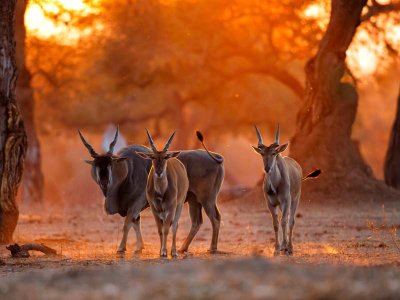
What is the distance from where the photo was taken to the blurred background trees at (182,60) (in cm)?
3388

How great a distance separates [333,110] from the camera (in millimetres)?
25625

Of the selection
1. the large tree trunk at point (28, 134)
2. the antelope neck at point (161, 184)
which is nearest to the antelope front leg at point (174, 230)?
the antelope neck at point (161, 184)

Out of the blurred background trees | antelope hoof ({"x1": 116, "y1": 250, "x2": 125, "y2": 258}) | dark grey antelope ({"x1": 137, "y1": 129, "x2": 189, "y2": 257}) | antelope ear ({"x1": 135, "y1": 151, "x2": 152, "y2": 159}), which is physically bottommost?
antelope hoof ({"x1": 116, "y1": 250, "x2": 125, "y2": 258})

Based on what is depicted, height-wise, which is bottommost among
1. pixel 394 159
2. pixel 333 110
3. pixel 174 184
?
pixel 174 184

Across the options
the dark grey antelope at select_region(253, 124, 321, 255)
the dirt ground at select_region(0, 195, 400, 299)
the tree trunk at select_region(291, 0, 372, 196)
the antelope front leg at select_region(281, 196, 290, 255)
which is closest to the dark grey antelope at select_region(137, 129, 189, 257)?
the dirt ground at select_region(0, 195, 400, 299)

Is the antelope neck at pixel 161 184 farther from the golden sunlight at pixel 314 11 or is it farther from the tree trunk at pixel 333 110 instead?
the golden sunlight at pixel 314 11

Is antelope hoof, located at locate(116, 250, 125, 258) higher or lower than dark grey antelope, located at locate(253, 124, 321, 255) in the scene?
lower

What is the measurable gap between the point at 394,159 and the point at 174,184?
47.8 feet

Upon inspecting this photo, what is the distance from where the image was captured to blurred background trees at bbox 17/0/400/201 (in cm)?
3388

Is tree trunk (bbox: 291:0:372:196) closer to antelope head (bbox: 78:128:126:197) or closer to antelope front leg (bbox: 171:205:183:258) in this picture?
antelope head (bbox: 78:128:126:197)

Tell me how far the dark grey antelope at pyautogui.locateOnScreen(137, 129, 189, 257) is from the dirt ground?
47 centimetres

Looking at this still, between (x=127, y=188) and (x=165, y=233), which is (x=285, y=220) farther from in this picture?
(x=127, y=188)

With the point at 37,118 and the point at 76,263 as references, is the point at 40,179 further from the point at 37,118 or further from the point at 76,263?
the point at 76,263

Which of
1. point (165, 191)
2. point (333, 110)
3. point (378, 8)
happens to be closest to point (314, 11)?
point (378, 8)
